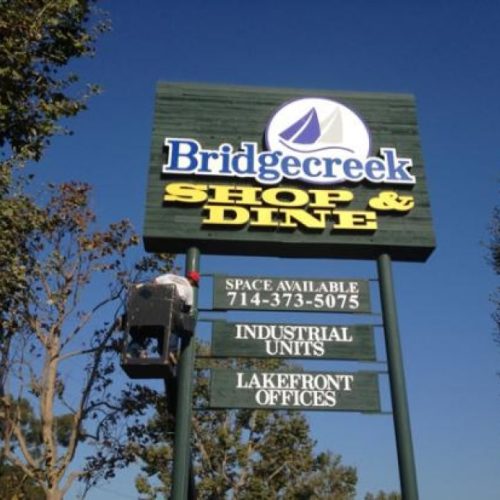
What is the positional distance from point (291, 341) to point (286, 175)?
282cm

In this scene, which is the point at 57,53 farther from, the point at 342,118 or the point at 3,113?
the point at 342,118

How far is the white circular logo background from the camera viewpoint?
9.80 metres

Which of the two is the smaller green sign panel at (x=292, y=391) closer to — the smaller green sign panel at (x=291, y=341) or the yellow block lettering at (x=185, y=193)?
the smaller green sign panel at (x=291, y=341)

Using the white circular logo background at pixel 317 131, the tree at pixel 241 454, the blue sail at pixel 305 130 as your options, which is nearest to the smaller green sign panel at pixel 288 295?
the white circular logo background at pixel 317 131

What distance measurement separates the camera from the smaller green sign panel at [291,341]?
7898 millimetres

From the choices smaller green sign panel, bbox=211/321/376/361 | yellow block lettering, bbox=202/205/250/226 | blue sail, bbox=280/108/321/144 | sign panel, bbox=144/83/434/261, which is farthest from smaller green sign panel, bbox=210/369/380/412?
blue sail, bbox=280/108/321/144

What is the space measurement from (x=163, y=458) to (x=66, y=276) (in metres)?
12.1

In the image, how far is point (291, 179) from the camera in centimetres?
946

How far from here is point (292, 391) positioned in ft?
25.1

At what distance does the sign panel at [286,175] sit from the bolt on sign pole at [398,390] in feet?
2.70

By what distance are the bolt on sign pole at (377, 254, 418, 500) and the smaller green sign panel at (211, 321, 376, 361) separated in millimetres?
301

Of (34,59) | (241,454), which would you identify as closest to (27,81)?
(34,59)

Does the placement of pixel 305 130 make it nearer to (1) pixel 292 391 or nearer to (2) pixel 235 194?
(2) pixel 235 194

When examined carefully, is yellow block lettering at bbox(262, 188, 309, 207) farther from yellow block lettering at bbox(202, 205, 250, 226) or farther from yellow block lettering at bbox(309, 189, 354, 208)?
yellow block lettering at bbox(202, 205, 250, 226)
